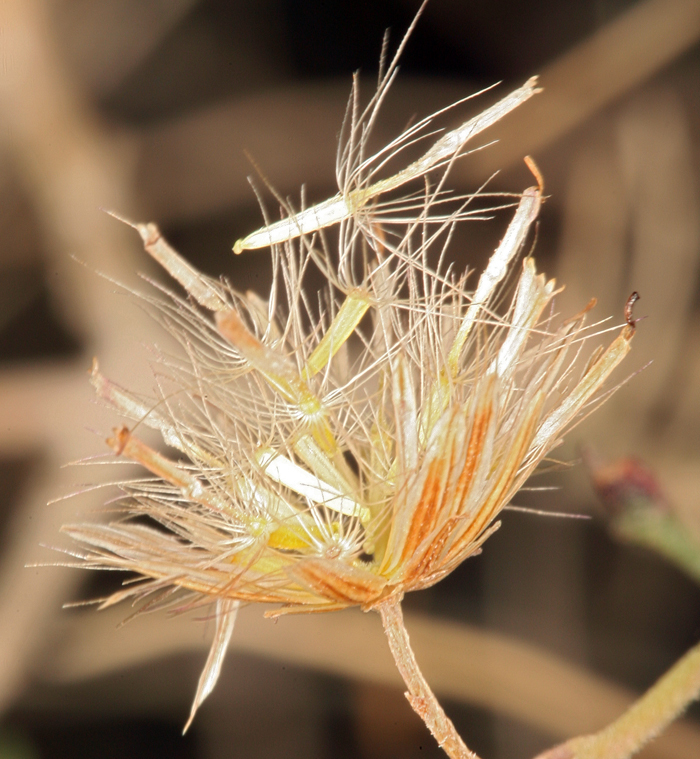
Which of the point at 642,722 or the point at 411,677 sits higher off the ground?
the point at 411,677

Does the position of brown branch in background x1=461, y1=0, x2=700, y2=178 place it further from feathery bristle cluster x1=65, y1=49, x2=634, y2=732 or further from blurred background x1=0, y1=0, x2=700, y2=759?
feathery bristle cluster x1=65, y1=49, x2=634, y2=732

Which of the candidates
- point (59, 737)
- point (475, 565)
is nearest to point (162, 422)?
point (475, 565)

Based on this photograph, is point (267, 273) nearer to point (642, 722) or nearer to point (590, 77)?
point (590, 77)

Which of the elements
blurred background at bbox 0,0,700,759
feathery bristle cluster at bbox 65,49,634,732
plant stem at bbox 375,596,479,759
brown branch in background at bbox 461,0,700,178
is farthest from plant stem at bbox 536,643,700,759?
brown branch in background at bbox 461,0,700,178

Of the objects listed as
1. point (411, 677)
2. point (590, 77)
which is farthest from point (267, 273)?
point (411, 677)

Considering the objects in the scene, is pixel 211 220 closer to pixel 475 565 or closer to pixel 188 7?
pixel 188 7

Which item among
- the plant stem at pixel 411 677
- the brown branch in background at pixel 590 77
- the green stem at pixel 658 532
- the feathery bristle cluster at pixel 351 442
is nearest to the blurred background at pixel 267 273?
the brown branch in background at pixel 590 77
